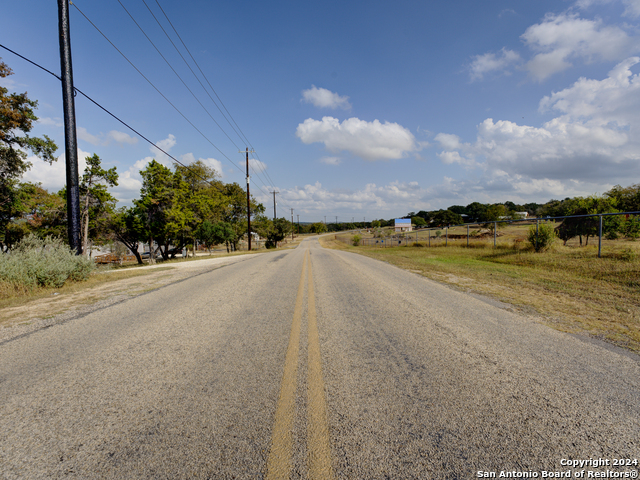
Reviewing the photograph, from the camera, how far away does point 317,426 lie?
2180 millimetres

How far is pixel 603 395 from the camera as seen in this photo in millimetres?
2566

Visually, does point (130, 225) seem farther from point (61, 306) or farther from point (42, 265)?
point (61, 306)

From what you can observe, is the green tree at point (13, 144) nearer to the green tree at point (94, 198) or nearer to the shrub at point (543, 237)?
the green tree at point (94, 198)

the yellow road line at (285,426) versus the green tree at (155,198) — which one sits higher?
the green tree at (155,198)

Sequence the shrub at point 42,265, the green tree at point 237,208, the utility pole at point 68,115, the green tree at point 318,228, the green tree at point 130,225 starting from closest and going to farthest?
1. the shrub at point 42,265
2. the utility pole at point 68,115
3. the green tree at point 130,225
4. the green tree at point 237,208
5. the green tree at point 318,228

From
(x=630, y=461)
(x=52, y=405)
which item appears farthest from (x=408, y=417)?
(x=52, y=405)

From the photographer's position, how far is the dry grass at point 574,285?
4.69 metres

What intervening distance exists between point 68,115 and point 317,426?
43.0ft

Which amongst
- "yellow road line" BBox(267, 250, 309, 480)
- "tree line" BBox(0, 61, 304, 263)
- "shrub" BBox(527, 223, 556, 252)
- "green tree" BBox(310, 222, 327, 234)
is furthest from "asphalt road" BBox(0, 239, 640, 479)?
"green tree" BBox(310, 222, 327, 234)

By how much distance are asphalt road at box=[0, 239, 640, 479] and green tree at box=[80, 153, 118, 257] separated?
27136mm

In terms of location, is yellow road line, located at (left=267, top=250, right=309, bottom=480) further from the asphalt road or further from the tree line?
the tree line

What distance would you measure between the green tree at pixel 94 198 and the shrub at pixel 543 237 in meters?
31.4

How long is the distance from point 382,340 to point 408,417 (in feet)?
5.61

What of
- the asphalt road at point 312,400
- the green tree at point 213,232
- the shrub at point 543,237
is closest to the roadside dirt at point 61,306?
the asphalt road at point 312,400
